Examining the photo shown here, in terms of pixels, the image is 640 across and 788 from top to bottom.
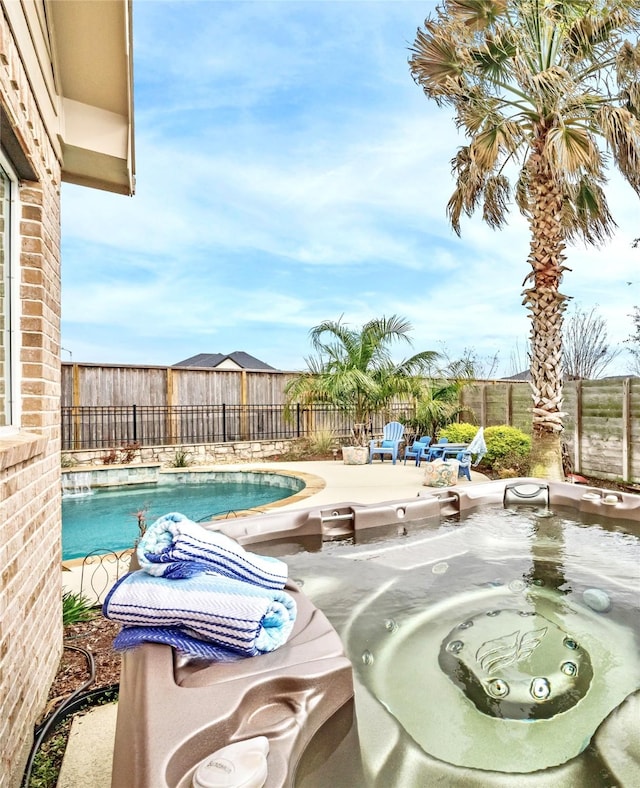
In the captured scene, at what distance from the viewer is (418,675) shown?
2105 millimetres

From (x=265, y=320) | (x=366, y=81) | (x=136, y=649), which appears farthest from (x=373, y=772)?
(x=265, y=320)

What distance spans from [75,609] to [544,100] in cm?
718

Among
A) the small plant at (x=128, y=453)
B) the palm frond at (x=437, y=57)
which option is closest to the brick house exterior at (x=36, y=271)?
the palm frond at (x=437, y=57)

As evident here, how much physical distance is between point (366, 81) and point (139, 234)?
704 cm

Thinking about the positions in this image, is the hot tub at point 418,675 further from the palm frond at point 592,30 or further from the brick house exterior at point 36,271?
the palm frond at point 592,30

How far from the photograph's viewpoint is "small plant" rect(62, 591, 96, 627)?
9.86 feet

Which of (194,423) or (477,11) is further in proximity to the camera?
(194,423)

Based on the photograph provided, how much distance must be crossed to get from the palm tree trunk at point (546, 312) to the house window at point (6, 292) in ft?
20.4

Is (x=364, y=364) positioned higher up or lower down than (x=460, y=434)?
higher up

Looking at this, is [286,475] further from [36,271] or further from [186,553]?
[186,553]

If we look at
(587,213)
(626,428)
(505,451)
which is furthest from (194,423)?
(587,213)

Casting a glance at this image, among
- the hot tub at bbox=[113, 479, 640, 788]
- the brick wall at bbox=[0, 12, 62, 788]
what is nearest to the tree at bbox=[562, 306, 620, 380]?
the hot tub at bbox=[113, 479, 640, 788]

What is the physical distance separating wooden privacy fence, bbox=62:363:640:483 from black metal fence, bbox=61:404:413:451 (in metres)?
0.02

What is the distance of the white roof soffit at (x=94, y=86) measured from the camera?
2406 millimetres
